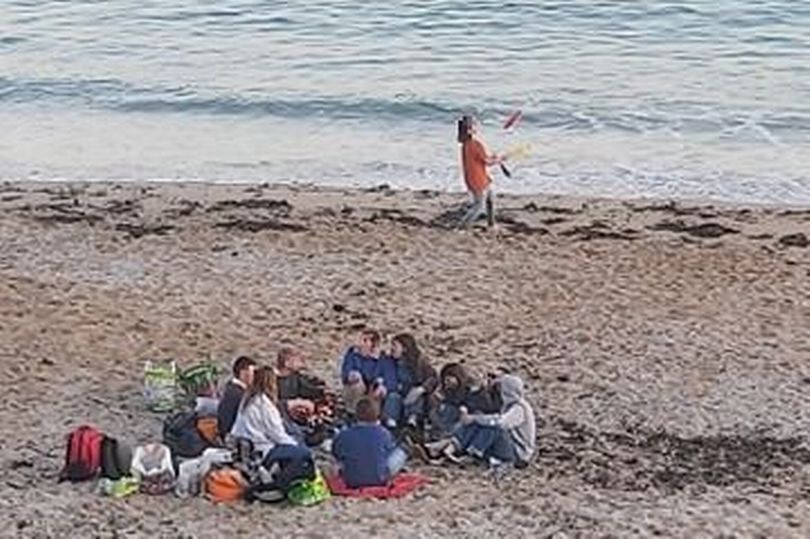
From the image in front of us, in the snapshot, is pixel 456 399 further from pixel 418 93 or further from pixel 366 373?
pixel 418 93

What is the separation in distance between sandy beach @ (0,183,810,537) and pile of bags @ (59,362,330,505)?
131mm

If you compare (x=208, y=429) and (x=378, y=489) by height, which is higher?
(x=208, y=429)

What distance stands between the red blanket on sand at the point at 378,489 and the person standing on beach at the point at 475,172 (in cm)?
831

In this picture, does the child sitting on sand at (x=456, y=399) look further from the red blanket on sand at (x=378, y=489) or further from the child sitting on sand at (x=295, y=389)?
the child sitting on sand at (x=295, y=389)

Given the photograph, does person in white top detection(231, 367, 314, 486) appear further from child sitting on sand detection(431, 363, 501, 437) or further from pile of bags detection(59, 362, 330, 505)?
child sitting on sand detection(431, 363, 501, 437)

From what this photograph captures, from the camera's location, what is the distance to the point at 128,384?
15.5m

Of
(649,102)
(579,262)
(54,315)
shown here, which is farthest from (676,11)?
(54,315)

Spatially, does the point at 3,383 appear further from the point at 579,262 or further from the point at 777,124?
the point at 777,124

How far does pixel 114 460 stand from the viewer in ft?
42.9

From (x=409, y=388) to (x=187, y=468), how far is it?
6.67 ft

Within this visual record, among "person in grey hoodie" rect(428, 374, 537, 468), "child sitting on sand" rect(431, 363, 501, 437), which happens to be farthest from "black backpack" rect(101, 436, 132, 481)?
"child sitting on sand" rect(431, 363, 501, 437)

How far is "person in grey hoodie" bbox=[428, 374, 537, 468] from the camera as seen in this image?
13.4 meters

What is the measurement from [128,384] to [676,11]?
29.4 m

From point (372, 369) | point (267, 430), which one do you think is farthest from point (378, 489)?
point (372, 369)
